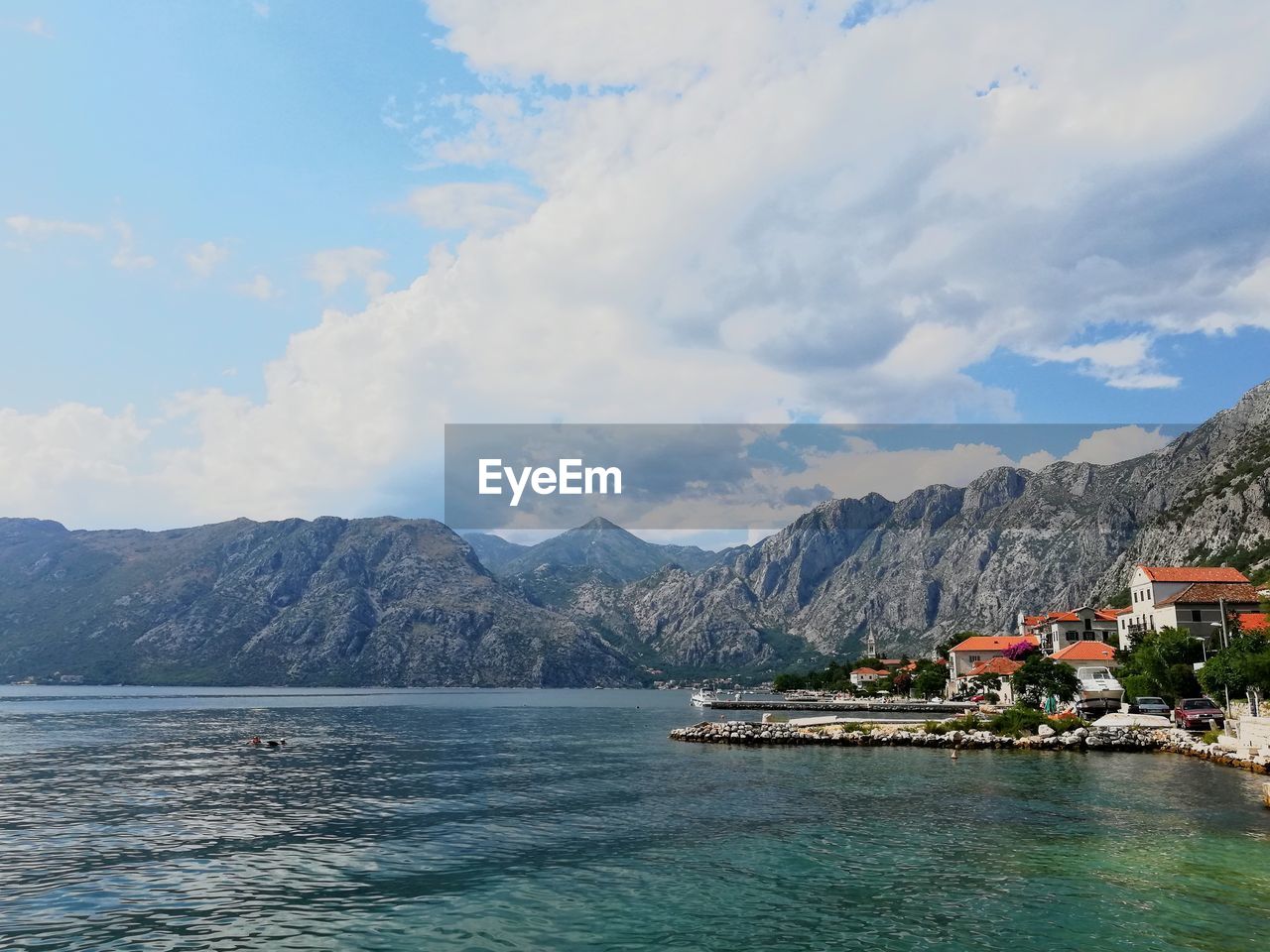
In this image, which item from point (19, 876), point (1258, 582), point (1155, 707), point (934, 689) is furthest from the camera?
point (934, 689)

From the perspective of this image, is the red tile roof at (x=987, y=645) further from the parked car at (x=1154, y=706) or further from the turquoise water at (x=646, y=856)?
the turquoise water at (x=646, y=856)

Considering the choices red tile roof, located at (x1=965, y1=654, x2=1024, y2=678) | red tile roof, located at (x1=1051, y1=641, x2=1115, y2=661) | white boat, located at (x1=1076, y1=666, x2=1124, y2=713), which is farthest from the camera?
red tile roof, located at (x1=965, y1=654, x2=1024, y2=678)

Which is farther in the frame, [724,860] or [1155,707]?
[1155,707]

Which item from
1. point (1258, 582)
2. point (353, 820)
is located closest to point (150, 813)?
point (353, 820)

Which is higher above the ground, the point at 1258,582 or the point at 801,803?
the point at 1258,582

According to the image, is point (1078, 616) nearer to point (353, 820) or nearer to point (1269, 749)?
point (1269, 749)

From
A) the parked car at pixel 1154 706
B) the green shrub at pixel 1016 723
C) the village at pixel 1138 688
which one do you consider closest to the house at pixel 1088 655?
the village at pixel 1138 688

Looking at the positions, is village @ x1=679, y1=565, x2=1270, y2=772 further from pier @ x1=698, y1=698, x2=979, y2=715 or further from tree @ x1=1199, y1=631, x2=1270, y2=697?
pier @ x1=698, y1=698, x2=979, y2=715

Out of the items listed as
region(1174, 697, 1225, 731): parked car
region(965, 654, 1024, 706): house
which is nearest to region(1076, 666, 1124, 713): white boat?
region(1174, 697, 1225, 731): parked car
